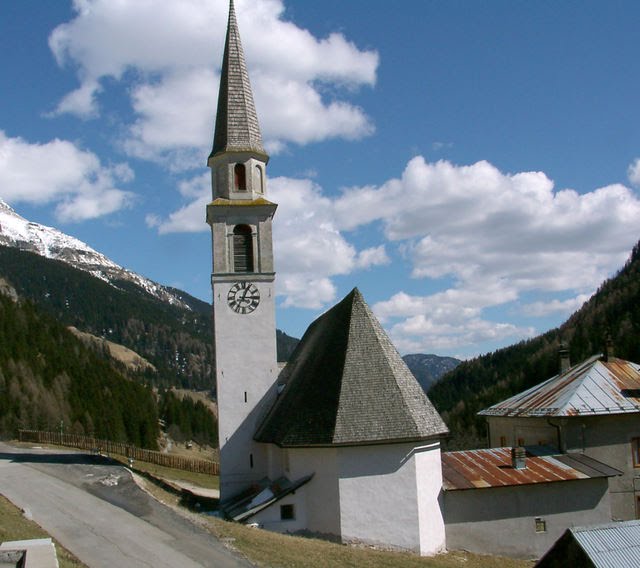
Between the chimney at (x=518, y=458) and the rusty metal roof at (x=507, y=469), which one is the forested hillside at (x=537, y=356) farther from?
the chimney at (x=518, y=458)

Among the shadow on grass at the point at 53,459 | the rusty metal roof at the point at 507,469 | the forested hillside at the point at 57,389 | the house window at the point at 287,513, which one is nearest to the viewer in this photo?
the house window at the point at 287,513

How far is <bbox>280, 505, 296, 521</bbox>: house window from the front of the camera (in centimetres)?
2345

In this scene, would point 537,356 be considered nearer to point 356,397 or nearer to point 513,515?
point 513,515

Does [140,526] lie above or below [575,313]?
below

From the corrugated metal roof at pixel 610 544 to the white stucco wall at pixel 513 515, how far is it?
10.3 meters

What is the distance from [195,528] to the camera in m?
20.4

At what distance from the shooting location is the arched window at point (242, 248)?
3108cm

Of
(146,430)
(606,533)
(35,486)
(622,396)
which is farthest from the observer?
(146,430)

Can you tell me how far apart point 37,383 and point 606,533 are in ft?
262

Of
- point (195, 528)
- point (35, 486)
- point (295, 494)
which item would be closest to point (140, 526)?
point (195, 528)

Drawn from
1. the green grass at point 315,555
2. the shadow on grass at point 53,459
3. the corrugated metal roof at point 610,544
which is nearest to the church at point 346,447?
the green grass at point 315,555

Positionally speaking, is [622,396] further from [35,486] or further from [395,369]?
[35,486]

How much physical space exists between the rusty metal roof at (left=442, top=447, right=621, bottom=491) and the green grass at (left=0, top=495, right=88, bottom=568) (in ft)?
41.7

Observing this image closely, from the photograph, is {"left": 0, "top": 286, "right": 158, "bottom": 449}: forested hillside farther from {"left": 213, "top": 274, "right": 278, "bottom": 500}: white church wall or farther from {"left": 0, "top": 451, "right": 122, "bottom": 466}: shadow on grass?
{"left": 213, "top": 274, "right": 278, "bottom": 500}: white church wall
